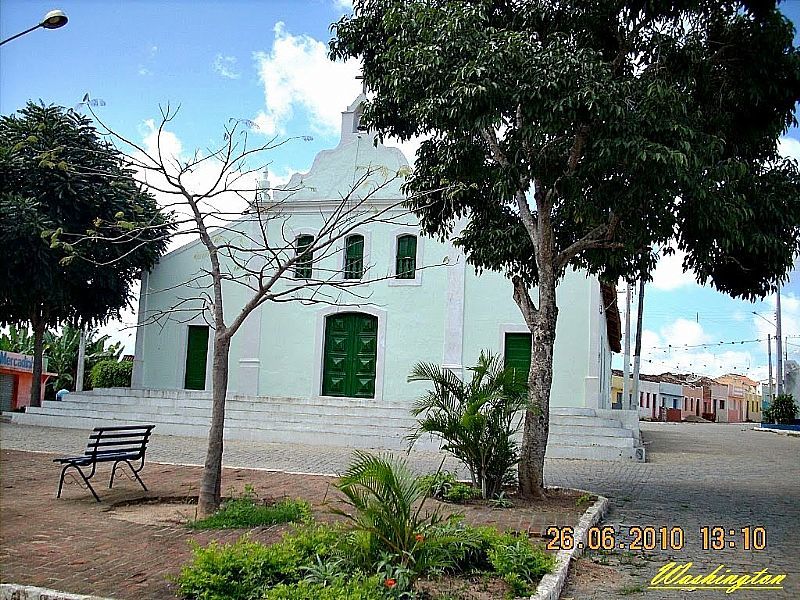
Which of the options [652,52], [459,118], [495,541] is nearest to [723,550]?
[495,541]

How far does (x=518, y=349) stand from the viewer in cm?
1998

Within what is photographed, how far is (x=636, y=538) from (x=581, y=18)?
19.9 feet

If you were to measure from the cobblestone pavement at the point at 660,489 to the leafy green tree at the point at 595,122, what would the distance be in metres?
2.05

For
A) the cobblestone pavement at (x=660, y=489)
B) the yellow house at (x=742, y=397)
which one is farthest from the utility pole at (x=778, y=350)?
the yellow house at (x=742, y=397)

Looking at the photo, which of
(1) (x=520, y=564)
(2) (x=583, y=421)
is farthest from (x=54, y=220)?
(1) (x=520, y=564)

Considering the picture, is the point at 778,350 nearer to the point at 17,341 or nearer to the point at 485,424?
the point at 485,424

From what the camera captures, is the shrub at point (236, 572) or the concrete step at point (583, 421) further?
the concrete step at point (583, 421)

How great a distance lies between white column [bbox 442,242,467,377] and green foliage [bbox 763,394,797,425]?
74.5 feet

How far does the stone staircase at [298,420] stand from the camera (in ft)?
53.3

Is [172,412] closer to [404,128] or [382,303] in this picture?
[382,303]

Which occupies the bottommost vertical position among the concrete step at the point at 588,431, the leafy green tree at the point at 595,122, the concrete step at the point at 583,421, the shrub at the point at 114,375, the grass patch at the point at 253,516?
the grass patch at the point at 253,516

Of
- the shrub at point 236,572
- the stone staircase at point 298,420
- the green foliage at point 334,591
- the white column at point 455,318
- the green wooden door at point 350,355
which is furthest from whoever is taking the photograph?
the green wooden door at point 350,355

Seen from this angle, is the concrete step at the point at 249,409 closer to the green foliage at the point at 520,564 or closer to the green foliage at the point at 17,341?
the green foliage at the point at 520,564

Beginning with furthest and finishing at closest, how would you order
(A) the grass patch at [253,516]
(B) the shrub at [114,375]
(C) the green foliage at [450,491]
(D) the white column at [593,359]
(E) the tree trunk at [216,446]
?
(B) the shrub at [114,375], (D) the white column at [593,359], (C) the green foliage at [450,491], (E) the tree trunk at [216,446], (A) the grass patch at [253,516]
